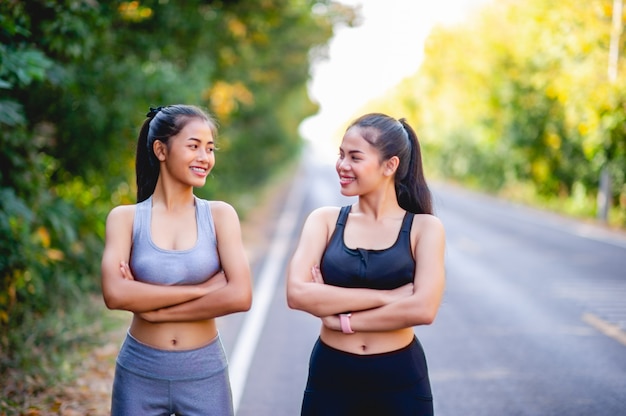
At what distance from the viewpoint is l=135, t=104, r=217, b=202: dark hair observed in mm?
3018

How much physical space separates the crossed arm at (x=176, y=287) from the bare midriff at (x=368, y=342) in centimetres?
46

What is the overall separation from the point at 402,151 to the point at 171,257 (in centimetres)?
113

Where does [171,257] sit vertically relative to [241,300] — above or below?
above

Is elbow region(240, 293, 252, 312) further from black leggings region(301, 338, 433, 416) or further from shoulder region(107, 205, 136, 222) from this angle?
shoulder region(107, 205, 136, 222)

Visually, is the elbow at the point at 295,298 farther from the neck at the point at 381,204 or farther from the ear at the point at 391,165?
the ear at the point at 391,165

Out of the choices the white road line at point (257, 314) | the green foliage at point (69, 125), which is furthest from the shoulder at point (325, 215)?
the white road line at point (257, 314)

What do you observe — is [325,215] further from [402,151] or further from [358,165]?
[402,151]

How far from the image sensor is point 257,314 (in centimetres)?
884

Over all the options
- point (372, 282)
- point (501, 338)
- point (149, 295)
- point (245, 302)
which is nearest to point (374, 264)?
point (372, 282)

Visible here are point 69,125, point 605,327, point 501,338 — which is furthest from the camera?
point 605,327

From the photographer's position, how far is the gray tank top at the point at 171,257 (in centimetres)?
296

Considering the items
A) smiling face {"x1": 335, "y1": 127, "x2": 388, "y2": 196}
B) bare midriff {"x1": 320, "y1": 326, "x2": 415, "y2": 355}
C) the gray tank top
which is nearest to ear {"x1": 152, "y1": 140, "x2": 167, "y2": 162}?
the gray tank top

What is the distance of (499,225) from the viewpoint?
1950 centimetres

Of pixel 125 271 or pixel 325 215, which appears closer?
pixel 125 271
